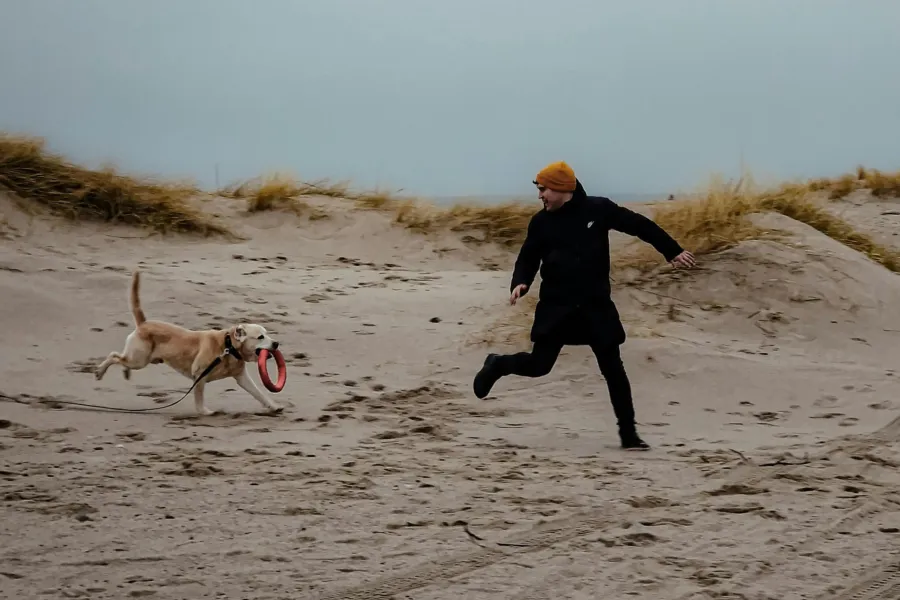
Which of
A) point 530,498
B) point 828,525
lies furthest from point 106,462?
point 828,525

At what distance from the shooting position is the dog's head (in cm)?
716

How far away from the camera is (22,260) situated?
32.4 ft

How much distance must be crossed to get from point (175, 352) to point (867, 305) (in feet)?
19.5

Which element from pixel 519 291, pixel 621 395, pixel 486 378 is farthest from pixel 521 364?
pixel 621 395

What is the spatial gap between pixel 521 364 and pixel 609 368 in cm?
50

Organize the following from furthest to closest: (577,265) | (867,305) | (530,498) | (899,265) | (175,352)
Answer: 1. (899,265)
2. (867,305)
3. (175,352)
4. (577,265)
5. (530,498)

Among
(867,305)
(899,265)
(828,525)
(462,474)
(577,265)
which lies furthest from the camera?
(899,265)

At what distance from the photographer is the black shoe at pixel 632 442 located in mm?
6477

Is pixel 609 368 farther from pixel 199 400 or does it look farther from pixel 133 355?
pixel 133 355

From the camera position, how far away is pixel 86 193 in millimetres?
12023

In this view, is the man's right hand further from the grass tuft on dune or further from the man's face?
the grass tuft on dune

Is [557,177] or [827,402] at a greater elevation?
[557,177]

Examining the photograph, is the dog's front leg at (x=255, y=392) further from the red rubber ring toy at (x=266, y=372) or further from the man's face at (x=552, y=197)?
the man's face at (x=552, y=197)

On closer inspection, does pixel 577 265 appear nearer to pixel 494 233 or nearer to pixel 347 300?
pixel 347 300
